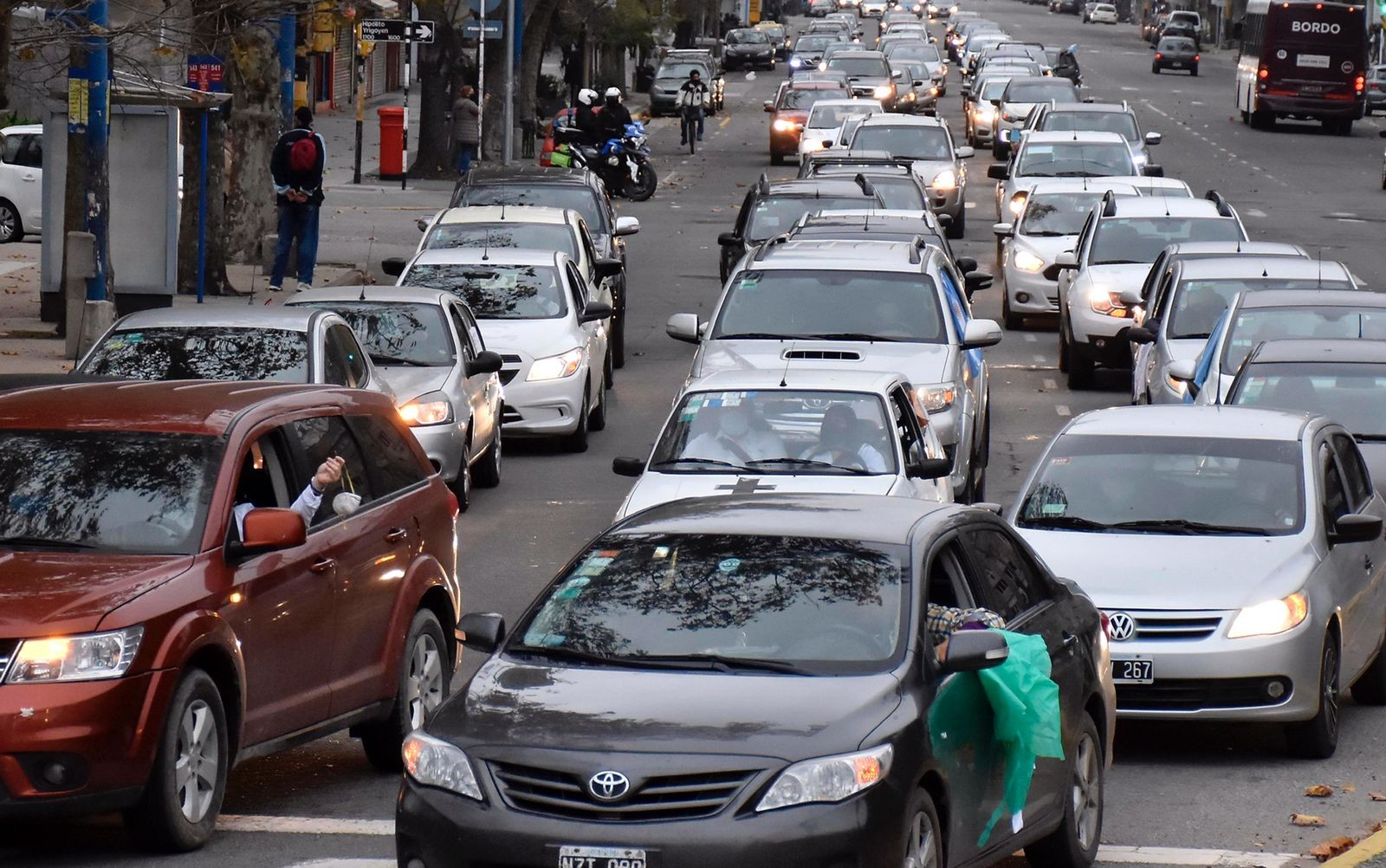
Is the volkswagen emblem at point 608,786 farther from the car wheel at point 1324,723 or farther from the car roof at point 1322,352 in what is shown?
the car roof at point 1322,352

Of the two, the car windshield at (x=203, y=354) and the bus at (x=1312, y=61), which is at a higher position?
the bus at (x=1312, y=61)

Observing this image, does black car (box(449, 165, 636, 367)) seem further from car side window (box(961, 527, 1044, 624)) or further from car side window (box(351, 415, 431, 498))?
car side window (box(961, 527, 1044, 624))

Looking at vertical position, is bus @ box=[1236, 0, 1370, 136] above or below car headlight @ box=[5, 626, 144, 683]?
above

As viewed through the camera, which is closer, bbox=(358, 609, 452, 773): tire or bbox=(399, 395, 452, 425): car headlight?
bbox=(358, 609, 452, 773): tire

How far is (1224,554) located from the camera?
33.4ft

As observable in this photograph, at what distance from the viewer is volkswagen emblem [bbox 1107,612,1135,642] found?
973cm

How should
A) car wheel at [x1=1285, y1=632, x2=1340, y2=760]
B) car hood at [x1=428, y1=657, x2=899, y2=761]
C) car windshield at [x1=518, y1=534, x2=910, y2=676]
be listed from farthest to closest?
car wheel at [x1=1285, y1=632, x2=1340, y2=760] < car windshield at [x1=518, y1=534, x2=910, y2=676] < car hood at [x1=428, y1=657, x2=899, y2=761]

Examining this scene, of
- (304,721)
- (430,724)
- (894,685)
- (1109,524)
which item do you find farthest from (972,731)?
(1109,524)

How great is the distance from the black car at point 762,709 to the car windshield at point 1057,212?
18575mm

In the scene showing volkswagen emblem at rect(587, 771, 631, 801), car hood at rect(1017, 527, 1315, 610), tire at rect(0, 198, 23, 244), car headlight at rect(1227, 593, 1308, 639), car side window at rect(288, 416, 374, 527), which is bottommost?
tire at rect(0, 198, 23, 244)

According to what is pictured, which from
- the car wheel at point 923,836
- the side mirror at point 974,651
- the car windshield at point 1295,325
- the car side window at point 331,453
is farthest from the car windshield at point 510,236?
the car wheel at point 923,836

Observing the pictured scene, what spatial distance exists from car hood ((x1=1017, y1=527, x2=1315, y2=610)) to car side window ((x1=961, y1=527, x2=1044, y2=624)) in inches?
81.9

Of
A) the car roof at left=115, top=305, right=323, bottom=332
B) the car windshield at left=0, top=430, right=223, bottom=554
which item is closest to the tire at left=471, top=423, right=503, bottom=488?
the car roof at left=115, top=305, right=323, bottom=332

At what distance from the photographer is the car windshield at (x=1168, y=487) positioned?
10.6 meters
